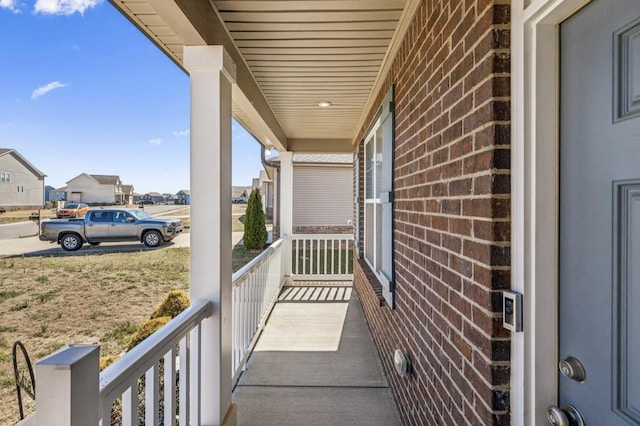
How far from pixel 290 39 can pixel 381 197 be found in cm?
145

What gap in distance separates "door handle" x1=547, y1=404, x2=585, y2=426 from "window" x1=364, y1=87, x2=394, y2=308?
1.59m

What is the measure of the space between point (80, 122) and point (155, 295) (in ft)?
10.9

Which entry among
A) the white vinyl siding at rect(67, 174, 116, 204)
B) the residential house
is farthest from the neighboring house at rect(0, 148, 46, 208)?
the residential house

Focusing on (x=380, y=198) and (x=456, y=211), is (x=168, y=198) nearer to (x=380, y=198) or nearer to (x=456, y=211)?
(x=380, y=198)

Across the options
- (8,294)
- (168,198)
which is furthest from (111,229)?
(168,198)

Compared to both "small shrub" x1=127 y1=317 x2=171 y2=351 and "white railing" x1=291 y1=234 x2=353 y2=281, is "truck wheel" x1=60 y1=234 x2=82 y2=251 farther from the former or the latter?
"small shrub" x1=127 y1=317 x2=171 y2=351

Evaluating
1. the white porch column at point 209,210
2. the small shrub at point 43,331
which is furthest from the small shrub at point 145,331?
the small shrub at point 43,331

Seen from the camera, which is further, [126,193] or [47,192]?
[126,193]

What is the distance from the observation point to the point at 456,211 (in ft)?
4.42

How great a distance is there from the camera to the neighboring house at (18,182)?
2.92m

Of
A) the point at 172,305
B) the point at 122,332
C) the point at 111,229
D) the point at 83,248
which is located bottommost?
the point at 122,332

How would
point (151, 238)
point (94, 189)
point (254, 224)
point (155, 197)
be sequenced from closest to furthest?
point (94, 189) < point (254, 224) < point (151, 238) < point (155, 197)

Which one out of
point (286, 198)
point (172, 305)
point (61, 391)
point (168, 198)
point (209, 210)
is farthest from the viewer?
point (168, 198)

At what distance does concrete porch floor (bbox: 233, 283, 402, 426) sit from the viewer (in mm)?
2338
